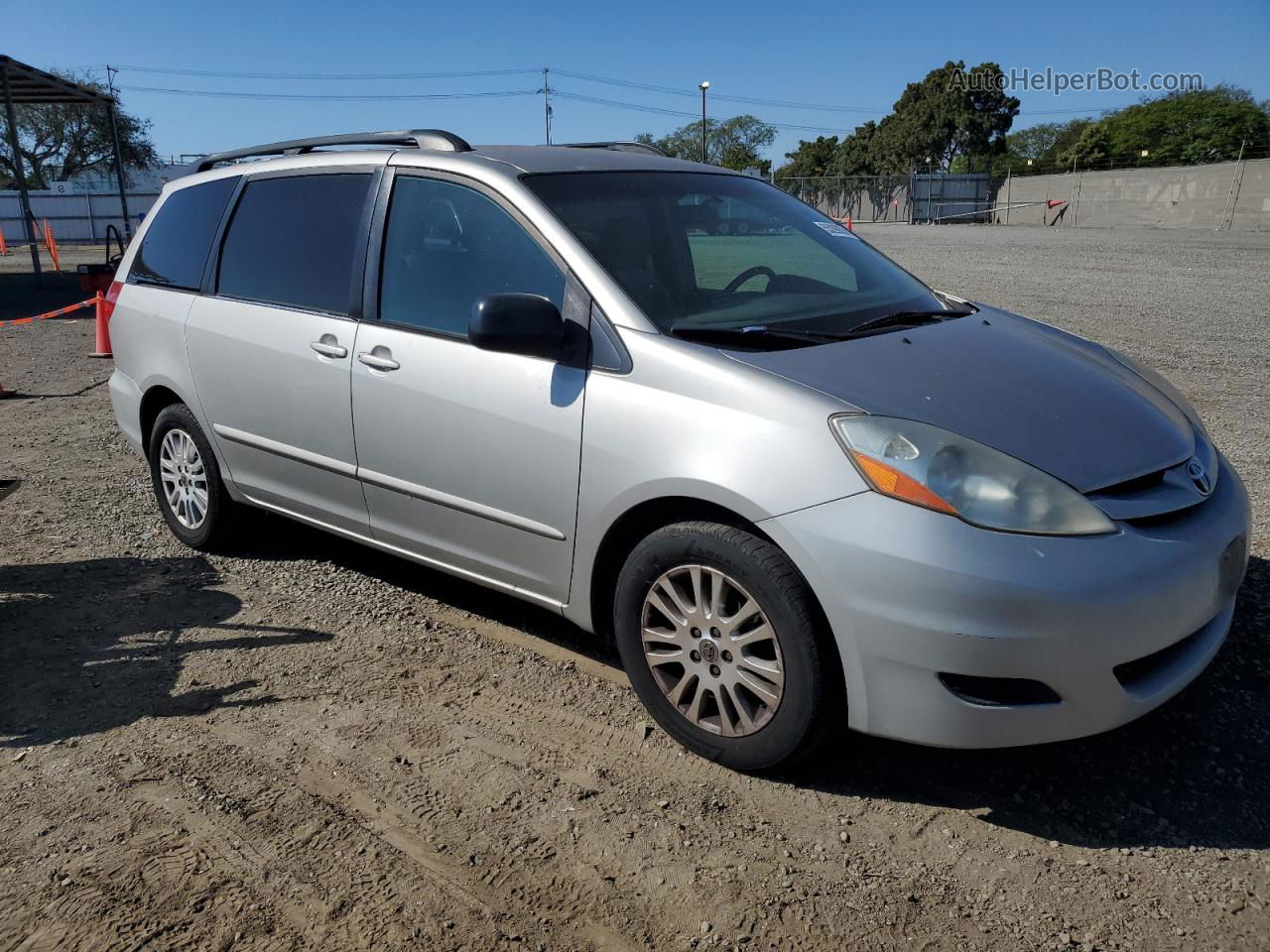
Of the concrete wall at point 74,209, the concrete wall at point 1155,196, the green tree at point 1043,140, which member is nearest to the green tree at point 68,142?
the concrete wall at point 74,209

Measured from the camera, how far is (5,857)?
8.95 feet

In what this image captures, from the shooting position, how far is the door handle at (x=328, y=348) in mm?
3945

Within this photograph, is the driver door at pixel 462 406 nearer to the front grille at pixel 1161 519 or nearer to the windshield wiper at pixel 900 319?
the windshield wiper at pixel 900 319

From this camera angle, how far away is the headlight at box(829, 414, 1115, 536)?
2.61 metres

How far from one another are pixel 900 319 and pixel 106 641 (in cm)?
332

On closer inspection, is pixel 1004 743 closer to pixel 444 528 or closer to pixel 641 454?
pixel 641 454

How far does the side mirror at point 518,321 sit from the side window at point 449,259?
18cm

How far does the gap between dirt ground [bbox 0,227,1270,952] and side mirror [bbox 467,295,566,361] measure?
49.5 inches

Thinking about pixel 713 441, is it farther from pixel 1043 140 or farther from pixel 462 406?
pixel 1043 140

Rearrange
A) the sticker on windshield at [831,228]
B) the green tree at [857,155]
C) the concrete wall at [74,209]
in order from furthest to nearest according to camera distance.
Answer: the green tree at [857,155] < the concrete wall at [74,209] < the sticker on windshield at [831,228]

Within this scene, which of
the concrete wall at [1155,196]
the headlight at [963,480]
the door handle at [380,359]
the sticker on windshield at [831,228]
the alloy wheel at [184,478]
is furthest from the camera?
the concrete wall at [1155,196]

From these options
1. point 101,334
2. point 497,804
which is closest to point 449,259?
point 497,804

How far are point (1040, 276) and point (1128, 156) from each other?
246 feet

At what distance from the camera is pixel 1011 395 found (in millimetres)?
3051
